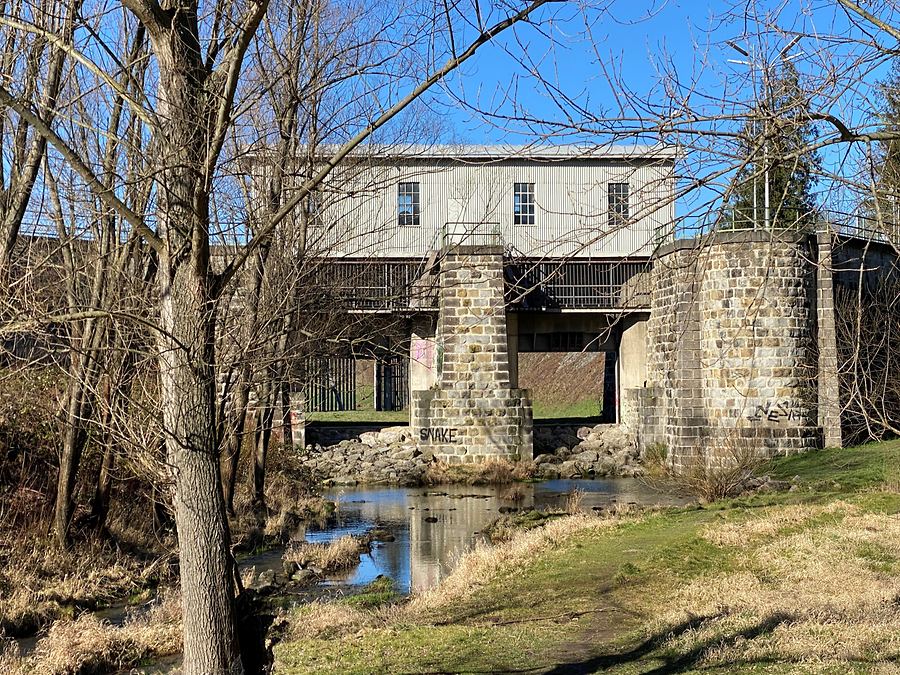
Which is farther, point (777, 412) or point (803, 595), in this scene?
point (777, 412)

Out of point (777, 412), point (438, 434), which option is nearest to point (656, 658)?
point (777, 412)

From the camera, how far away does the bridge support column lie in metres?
26.3

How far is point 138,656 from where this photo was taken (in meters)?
8.92

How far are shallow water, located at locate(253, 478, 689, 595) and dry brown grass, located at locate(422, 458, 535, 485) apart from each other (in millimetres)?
766

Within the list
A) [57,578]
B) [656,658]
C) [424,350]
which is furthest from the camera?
[424,350]

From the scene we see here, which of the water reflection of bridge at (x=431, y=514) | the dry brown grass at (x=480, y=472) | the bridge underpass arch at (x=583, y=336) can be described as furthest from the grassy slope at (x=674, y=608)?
the bridge underpass arch at (x=583, y=336)

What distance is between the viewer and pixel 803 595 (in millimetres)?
8281

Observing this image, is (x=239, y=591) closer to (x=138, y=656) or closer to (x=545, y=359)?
(x=138, y=656)

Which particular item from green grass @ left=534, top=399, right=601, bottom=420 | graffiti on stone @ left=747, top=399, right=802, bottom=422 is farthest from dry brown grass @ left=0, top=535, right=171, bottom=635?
green grass @ left=534, top=399, right=601, bottom=420

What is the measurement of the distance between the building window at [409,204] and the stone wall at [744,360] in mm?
10453

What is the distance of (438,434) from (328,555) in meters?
12.8

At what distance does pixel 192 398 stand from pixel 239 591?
1453mm

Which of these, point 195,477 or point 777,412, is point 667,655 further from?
point 777,412

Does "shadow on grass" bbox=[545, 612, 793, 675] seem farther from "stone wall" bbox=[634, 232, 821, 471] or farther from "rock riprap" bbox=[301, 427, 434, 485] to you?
"rock riprap" bbox=[301, 427, 434, 485]
